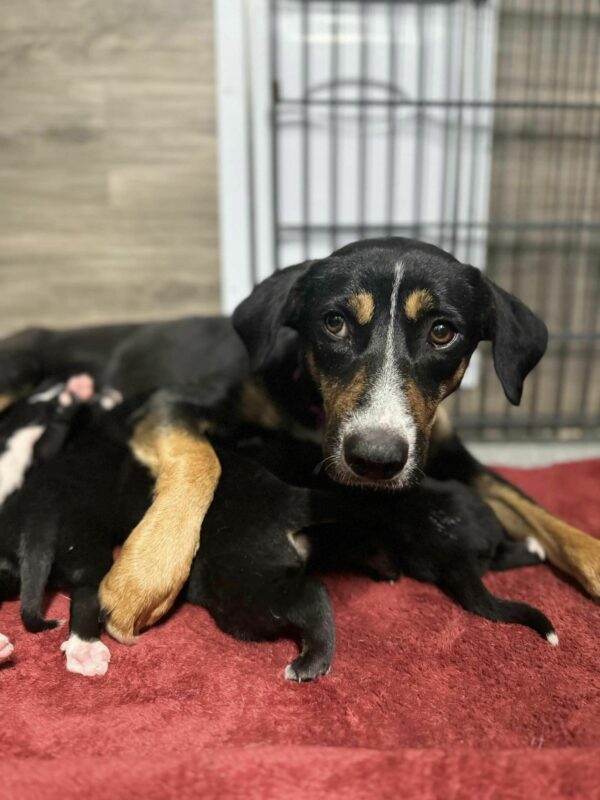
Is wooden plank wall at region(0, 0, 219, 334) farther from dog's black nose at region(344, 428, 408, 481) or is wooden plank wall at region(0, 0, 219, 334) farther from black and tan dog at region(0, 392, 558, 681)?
dog's black nose at region(344, 428, 408, 481)

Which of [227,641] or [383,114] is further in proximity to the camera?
[383,114]

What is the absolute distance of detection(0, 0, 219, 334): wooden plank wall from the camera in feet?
11.1

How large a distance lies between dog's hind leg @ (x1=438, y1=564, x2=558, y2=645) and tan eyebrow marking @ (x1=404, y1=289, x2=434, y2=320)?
72cm

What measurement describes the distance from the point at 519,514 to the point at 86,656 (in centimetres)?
148

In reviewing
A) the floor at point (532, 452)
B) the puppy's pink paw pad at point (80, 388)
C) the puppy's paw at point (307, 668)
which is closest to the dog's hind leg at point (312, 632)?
the puppy's paw at point (307, 668)

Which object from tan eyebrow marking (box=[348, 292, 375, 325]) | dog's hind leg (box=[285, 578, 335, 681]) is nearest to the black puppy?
dog's hind leg (box=[285, 578, 335, 681])

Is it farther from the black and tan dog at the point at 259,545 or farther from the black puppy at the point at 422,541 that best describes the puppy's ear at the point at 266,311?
the black puppy at the point at 422,541

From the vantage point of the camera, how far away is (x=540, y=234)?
3.75 metres

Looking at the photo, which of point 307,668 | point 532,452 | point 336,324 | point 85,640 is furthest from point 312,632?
point 532,452

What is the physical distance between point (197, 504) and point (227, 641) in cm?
38

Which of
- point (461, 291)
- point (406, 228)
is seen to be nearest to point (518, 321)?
point (461, 291)

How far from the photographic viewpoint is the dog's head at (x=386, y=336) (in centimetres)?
179

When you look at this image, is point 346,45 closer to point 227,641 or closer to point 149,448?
point 149,448

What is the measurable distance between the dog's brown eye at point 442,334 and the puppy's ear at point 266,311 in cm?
44
